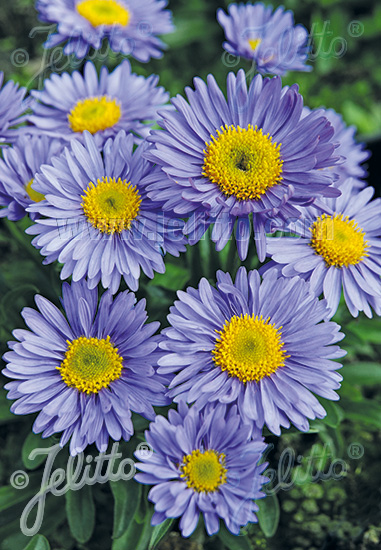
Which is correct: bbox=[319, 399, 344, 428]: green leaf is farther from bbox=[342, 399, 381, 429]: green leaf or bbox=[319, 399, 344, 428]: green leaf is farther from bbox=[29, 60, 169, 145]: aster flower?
bbox=[29, 60, 169, 145]: aster flower

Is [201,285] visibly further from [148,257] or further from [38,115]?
[38,115]

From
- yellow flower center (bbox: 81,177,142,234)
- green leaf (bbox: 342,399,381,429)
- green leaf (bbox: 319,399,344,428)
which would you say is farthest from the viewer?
green leaf (bbox: 342,399,381,429)

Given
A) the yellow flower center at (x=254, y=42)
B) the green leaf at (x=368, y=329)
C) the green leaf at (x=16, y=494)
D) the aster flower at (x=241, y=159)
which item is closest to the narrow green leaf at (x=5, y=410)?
the green leaf at (x=16, y=494)

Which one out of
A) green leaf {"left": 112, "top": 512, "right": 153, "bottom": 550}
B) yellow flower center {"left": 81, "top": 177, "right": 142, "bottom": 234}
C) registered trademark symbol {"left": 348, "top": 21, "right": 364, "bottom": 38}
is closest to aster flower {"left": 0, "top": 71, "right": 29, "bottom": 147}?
yellow flower center {"left": 81, "top": 177, "right": 142, "bottom": 234}

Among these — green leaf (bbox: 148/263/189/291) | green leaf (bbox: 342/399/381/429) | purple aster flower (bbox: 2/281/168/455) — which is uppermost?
green leaf (bbox: 148/263/189/291)

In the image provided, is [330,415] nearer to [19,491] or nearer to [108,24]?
[19,491]

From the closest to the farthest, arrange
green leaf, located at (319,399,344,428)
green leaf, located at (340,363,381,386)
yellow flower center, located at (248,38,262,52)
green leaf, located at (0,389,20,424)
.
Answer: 1. green leaf, located at (319,399,344,428)
2. green leaf, located at (0,389,20,424)
3. green leaf, located at (340,363,381,386)
4. yellow flower center, located at (248,38,262,52)

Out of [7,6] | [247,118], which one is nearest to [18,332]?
[247,118]
